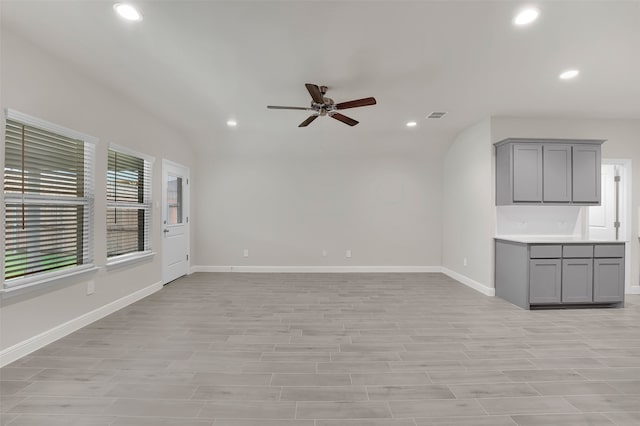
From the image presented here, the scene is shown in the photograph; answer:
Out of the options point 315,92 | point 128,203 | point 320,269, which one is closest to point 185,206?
point 128,203

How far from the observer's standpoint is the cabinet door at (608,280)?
3.88 meters

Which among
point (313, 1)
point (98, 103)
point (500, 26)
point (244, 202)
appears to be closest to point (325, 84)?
point (313, 1)

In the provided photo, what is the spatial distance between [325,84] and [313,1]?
126 cm

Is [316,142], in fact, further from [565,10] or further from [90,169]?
[565,10]

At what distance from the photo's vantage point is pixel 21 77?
2.51 metres

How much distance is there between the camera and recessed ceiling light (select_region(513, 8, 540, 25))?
2126 mm

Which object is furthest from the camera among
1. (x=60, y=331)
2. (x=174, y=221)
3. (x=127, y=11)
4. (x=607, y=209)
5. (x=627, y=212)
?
(x=174, y=221)

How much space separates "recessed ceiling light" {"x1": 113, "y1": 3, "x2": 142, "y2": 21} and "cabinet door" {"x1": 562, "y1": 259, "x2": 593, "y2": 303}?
5367 millimetres

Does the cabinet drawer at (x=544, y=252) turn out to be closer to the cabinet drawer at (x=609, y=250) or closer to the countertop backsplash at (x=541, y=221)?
→ the cabinet drawer at (x=609, y=250)

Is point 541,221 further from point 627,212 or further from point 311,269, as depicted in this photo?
point 311,269

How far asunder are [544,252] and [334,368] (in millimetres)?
3296

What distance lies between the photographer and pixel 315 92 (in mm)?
3002

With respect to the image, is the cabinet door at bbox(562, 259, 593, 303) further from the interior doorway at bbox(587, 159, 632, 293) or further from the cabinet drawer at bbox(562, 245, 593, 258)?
the interior doorway at bbox(587, 159, 632, 293)

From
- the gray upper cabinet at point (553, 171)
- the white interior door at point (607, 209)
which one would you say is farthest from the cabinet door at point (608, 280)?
the white interior door at point (607, 209)
